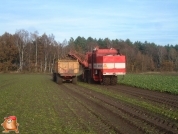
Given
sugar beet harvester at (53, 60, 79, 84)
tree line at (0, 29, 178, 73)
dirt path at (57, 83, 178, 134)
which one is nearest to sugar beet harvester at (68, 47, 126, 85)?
sugar beet harvester at (53, 60, 79, 84)

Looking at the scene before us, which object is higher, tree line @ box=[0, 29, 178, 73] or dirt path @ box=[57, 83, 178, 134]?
tree line @ box=[0, 29, 178, 73]

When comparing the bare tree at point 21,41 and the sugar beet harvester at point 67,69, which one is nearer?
the sugar beet harvester at point 67,69

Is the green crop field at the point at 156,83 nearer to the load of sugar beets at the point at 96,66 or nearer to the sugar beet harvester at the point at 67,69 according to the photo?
the load of sugar beets at the point at 96,66

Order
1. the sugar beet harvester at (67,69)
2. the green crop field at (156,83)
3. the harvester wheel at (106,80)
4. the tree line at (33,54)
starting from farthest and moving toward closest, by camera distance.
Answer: the tree line at (33,54), the sugar beet harvester at (67,69), the harvester wheel at (106,80), the green crop field at (156,83)

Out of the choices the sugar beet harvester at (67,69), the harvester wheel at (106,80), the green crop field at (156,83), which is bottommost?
the green crop field at (156,83)

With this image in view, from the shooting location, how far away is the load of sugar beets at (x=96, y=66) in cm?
2900

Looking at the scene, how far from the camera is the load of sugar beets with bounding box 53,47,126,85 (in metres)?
29.0

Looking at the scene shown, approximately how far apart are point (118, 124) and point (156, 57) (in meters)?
133

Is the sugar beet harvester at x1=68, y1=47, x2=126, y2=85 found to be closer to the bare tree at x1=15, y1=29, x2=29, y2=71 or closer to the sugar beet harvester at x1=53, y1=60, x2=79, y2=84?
the sugar beet harvester at x1=53, y1=60, x2=79, y2=84

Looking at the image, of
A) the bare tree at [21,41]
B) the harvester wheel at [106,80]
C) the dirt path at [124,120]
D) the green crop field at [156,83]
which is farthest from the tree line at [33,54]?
the dirt path at [124,120]

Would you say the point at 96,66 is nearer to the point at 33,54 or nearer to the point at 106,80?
the point at 106,80

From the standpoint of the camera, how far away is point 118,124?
407 inches

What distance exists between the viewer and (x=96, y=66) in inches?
1212

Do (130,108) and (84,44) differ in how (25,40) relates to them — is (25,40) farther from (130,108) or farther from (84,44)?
(130,108)
